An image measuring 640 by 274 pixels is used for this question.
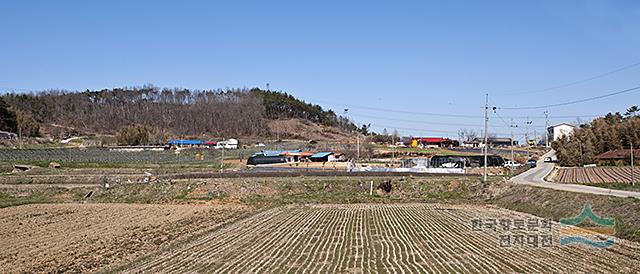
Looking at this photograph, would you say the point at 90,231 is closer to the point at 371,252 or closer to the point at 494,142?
the point at 371,252

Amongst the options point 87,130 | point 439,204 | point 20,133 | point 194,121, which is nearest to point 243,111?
point 194,121

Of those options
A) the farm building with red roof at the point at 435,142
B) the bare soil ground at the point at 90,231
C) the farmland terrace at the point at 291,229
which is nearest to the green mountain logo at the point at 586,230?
the farmland terrace at the point at 291,229

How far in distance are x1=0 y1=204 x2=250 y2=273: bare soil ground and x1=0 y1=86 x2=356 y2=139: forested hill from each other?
109698 mm

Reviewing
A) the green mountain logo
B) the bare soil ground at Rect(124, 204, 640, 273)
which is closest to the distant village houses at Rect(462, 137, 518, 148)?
the green mountain logo

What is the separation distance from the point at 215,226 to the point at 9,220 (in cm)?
1011

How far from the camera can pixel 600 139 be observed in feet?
278

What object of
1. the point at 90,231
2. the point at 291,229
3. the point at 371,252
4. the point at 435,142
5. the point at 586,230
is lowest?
the point at 90,231

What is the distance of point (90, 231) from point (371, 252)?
12.2m

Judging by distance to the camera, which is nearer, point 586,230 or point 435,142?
point 586,230

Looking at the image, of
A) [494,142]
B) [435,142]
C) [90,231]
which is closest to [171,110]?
[435,142]

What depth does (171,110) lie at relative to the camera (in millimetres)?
163750

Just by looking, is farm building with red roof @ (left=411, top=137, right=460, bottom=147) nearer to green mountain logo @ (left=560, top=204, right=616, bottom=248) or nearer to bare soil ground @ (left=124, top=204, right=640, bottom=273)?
green mountain logo @ (left=560, top=204, right=616, bottom=248)

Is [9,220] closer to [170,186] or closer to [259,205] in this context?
[259,205]

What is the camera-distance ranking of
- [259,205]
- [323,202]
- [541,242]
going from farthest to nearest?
1. [323,202]
2. [259,205]
3. [541,242]
